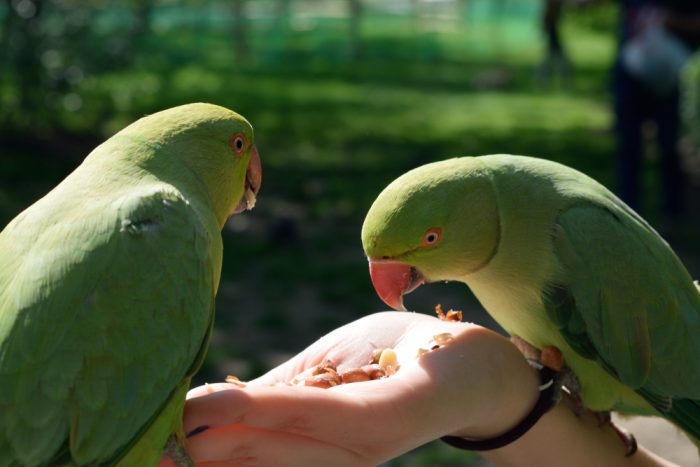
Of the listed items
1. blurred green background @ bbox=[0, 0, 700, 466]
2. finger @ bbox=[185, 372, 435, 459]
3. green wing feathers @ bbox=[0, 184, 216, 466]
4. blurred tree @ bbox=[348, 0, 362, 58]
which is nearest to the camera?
green wing feathers @ bbox=[0, 184, 216, 466]

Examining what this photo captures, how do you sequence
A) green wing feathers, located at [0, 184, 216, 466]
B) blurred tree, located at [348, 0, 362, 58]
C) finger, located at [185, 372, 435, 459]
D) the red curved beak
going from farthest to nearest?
blurred tree, located at [348, 0, 362, 58] → the red curved beak → finger, located at [185, 372, 435, 459] → green wing feathers, located at [0, 184, 216, 466]

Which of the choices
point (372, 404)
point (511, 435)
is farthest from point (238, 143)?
point (511, 435)

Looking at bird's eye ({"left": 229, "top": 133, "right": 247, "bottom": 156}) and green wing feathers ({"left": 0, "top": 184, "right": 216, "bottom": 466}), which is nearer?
green wing feathers ({"left": 0, "top": 184, "right": 216, "bottom": 466})

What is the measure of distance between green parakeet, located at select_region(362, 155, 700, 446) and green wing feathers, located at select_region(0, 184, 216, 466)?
650 millimetres

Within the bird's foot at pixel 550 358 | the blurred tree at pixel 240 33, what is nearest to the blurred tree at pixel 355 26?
the blurred tree at pixel 240 33

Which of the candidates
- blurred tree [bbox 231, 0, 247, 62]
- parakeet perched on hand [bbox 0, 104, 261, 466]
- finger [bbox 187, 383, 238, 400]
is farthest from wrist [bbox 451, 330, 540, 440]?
blurred tree [bbox 231, 0, 247, 62]

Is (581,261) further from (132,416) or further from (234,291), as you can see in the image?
(234,291)

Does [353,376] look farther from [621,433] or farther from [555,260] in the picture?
[621,433]

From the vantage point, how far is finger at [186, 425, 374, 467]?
2.10m

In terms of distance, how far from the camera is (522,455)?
8.58 feet

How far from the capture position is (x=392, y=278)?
2.60m

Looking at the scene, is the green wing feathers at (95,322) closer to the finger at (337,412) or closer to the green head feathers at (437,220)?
the finger at (337,412)

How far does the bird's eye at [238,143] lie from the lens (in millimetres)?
2463

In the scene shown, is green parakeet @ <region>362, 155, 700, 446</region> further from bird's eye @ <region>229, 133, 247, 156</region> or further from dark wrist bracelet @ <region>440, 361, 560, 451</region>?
bird's eye @ <region>229, 133, 247, 156</region>
